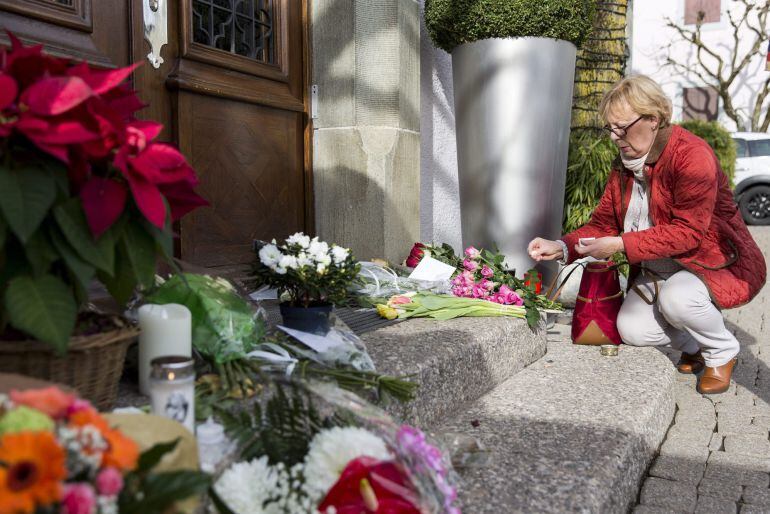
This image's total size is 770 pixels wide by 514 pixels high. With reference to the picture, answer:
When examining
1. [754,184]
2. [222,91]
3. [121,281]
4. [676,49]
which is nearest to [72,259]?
[121,281]

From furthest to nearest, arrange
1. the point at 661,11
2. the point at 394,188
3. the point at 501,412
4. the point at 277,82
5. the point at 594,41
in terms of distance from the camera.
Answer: the point at 661,11 < the point at 594,41 < the point at 394,188 < the point at 277,82 < the point at 501,412

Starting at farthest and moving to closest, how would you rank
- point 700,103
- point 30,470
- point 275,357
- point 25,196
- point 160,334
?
point 700,103
point 275,357
point 160,334
point 25,196
point 30,470

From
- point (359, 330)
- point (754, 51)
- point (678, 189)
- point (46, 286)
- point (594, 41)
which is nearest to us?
point (46, 286)

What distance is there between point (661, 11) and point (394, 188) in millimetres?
19499

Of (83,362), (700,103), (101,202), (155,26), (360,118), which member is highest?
(700,103)

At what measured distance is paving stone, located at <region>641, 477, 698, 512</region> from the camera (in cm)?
224

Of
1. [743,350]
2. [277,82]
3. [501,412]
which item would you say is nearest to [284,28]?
[277,82]

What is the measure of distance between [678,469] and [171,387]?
→ 1853 millimetres

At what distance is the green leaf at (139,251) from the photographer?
1.44 m

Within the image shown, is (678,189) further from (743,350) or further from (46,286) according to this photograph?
(46,286)

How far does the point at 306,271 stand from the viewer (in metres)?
2.35

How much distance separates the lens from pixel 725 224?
3428 millimetres

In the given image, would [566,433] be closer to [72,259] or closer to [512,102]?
[72,259]

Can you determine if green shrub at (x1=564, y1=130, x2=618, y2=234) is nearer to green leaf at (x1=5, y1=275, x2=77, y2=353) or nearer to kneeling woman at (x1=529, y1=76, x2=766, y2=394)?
kneeling woman at (x1=529, y1=76, x2=766, y2=394)
